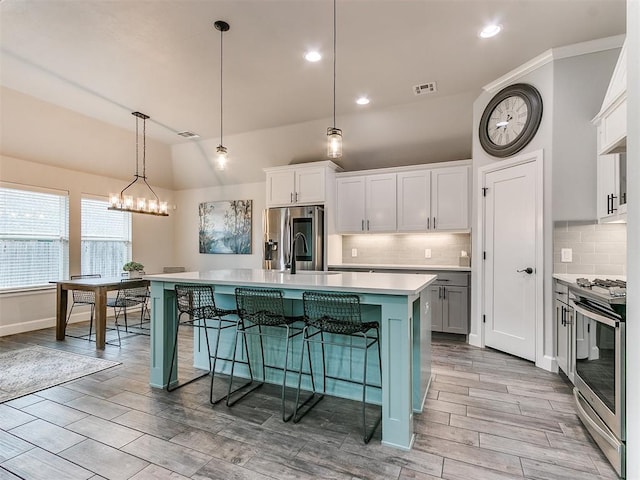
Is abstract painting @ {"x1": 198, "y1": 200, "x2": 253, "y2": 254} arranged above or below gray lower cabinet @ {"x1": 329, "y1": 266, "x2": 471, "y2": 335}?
above

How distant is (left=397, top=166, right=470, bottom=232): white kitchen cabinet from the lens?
4.56m

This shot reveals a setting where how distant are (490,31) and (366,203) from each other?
271 centimetres

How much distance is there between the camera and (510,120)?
12.0ft

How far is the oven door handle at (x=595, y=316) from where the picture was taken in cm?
188

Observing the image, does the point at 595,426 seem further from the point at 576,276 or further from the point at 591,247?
the point at 591,247

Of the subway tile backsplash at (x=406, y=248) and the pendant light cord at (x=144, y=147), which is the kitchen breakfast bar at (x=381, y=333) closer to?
the subway tile backsplash at (x=406, y=248)

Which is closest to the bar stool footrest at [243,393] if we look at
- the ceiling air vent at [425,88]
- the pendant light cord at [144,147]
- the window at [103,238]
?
the ceiling air vent at [425,88]

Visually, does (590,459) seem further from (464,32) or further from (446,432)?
(464,32)

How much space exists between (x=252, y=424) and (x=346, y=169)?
4294 mm

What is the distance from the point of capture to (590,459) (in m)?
1.89

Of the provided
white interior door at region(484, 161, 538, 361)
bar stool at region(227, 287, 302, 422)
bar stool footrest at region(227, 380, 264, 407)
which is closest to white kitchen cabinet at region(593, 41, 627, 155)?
white interior door at region(484, 161, 538, 361)

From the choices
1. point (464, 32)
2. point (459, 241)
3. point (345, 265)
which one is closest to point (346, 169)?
point (345, 265)

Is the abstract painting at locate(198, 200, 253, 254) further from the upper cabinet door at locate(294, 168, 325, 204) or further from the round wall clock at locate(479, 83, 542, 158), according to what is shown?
the round wall clock at locate(479, 83, 542, 158)

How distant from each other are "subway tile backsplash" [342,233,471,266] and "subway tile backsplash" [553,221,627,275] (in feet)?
5.18
